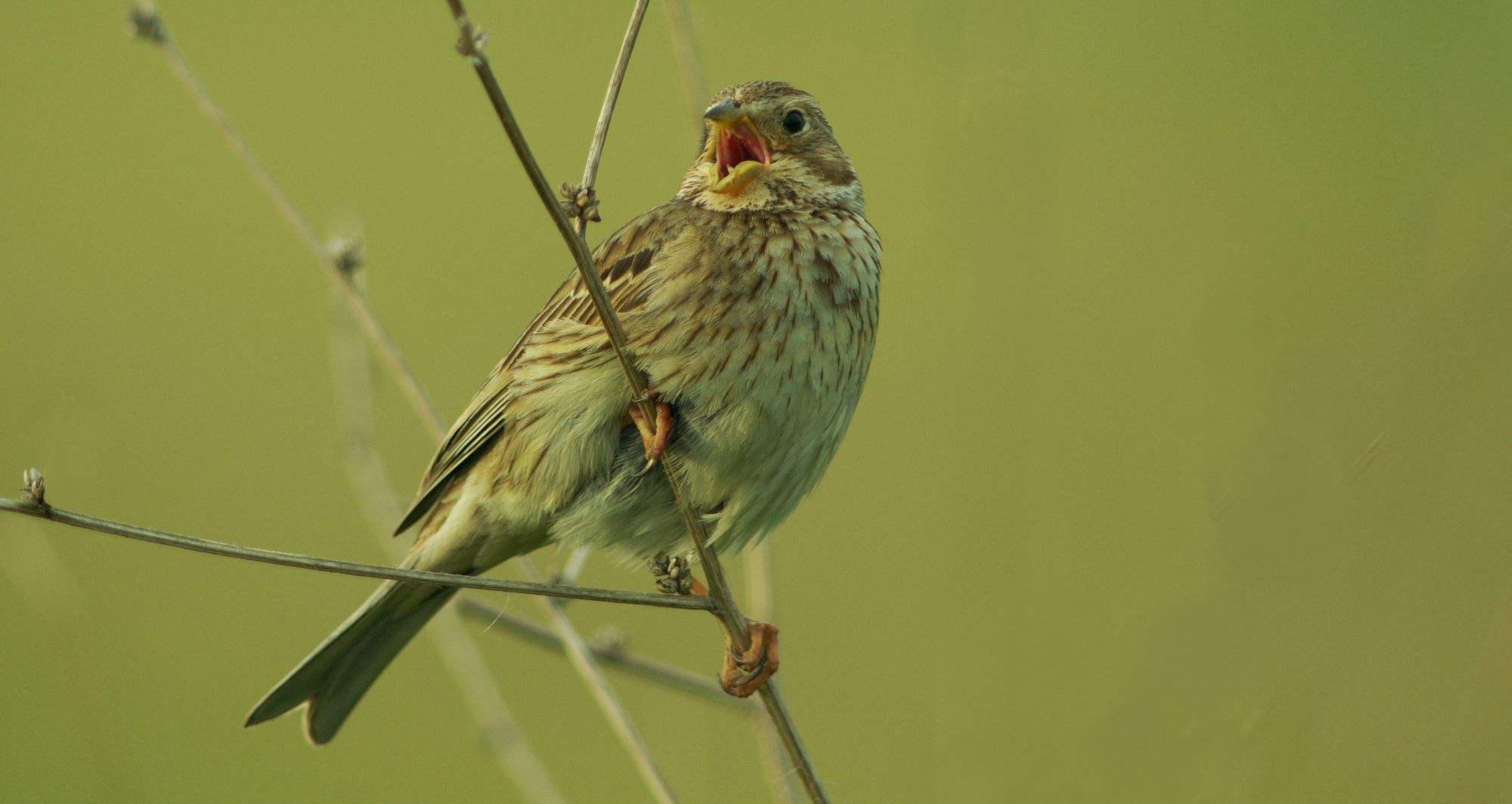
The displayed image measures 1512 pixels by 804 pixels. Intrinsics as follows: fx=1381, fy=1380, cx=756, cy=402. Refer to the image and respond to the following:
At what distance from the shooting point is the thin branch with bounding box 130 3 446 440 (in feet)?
10.8

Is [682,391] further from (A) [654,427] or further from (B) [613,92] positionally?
(B) [613,92]

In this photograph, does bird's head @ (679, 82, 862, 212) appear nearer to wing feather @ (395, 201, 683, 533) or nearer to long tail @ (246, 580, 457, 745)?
wing feather @ (395, 201, 683, 533)

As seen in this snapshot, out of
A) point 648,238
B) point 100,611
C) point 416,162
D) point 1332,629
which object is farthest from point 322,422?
point 1332,629

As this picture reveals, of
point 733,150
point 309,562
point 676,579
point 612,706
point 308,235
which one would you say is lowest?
point 612,706

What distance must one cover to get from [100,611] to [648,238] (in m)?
4.15

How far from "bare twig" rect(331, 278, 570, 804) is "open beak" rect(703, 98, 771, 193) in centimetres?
96

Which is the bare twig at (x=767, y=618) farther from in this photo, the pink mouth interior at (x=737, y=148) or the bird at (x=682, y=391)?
the pink mouth interior at (x=737, y=148)

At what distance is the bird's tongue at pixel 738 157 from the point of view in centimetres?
351

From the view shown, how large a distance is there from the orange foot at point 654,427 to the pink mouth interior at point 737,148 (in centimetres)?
72

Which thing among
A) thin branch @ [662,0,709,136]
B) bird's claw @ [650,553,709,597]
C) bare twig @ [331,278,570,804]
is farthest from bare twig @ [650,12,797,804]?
bare twig @ [331,278,570,804]

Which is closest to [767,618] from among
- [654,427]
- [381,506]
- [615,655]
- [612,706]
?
[615,655]

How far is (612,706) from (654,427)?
651 millimetres

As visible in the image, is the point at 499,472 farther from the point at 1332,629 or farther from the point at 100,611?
the point at 100,611

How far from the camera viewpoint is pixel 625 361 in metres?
2.57
